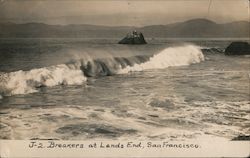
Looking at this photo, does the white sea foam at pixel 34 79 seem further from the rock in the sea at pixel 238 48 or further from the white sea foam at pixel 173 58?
the rock in the sea at pixel 238 48

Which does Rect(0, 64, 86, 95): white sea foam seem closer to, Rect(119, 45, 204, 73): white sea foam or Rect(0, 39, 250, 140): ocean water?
Rect(0, 39, 250, 140): ocean water

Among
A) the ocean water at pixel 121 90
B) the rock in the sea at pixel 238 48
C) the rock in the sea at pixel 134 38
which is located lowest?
the ocean water at pixel 121 90

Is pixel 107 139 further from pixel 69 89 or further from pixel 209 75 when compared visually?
pixel 209 75

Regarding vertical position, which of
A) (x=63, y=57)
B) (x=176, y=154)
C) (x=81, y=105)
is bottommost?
(x=176, y=154)

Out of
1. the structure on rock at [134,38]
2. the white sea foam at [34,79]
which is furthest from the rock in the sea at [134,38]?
the white sea foam at [34,79]

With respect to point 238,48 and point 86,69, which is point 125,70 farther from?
point 238,48

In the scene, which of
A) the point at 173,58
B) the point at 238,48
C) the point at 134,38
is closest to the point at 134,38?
the point at 134,38

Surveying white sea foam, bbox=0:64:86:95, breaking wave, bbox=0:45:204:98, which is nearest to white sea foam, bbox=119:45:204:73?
breaking wave, bbox=0:45:204:98

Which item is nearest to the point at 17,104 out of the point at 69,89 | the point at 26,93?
the point at 26,93

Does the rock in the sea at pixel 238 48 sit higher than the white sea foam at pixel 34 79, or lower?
higher
